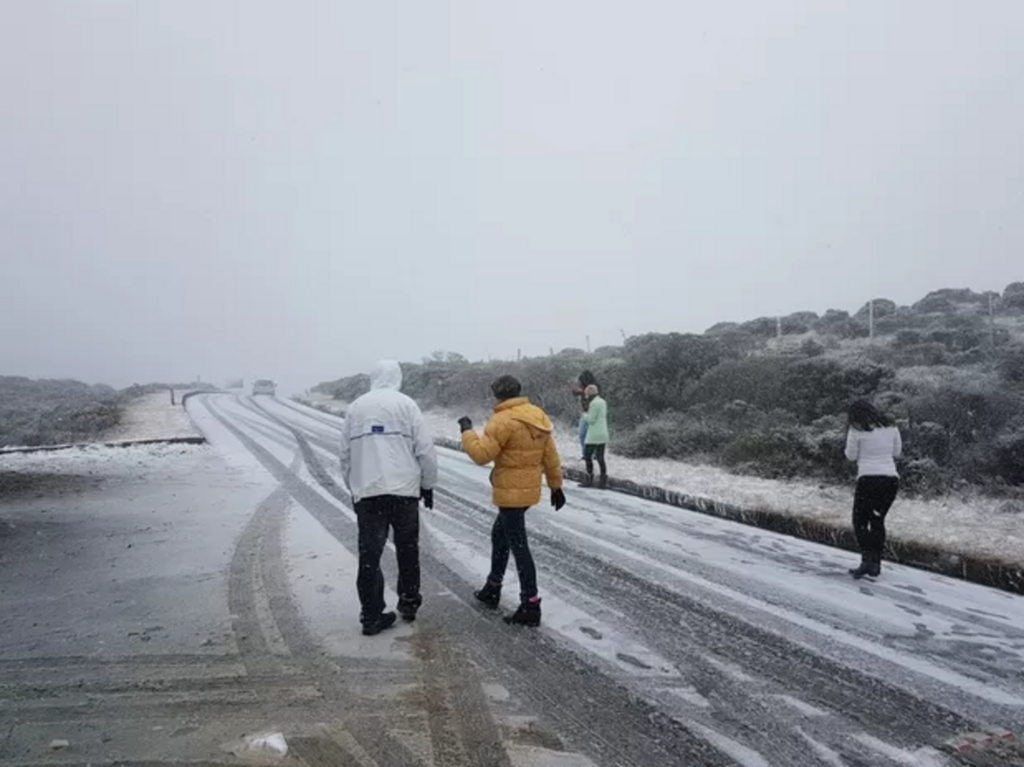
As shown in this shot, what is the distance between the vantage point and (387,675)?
3977mm

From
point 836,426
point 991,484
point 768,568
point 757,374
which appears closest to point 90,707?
point 768,568

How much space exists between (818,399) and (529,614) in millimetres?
10100

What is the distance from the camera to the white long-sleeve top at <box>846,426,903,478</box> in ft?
20.4

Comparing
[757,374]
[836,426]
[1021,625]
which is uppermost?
[757,374]

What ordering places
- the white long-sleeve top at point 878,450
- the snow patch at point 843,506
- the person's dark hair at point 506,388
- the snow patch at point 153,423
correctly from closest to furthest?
the person's dark hair at point 506,388 → the white long-sleeve top at point 878,450 → the snow patch at point 843,506 → the snow patch at point 153,423

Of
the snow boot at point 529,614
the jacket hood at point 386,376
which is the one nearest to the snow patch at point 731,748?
the snow boot at point 529,614

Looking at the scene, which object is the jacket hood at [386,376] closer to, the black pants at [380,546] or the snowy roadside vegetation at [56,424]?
the black pants at [380,546]

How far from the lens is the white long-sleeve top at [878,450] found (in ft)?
20.4

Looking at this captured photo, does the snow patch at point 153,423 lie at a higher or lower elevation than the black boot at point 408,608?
higher

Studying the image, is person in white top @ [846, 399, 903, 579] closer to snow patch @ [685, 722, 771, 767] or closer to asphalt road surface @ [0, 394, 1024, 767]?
asphalt road surface @ [0, 394, 1024, 767]

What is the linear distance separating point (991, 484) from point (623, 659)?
706cm

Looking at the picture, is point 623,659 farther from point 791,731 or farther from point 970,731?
point 970,731

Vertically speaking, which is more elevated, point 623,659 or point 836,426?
point 836,426

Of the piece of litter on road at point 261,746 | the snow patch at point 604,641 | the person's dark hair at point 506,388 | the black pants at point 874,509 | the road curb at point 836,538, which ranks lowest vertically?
the road curb at point 836,538
